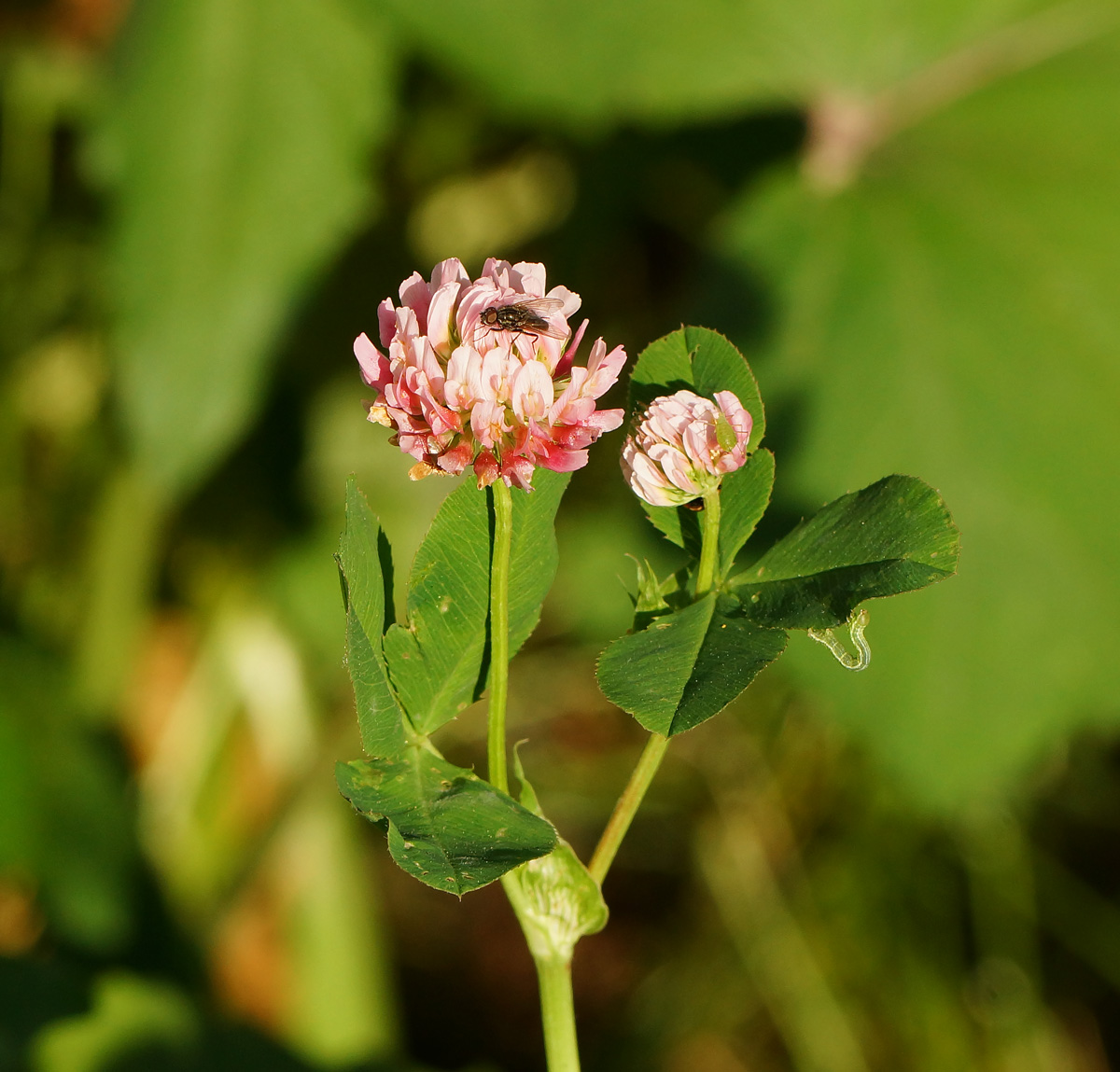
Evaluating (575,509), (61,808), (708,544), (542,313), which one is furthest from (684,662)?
(575,509)

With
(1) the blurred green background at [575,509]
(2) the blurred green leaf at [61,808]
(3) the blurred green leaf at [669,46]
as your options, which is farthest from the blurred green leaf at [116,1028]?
(3) the blurred green leaf at [669,46]

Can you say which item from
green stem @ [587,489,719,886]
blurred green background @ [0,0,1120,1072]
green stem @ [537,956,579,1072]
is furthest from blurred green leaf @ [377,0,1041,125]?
green stem @ [537,956,579,1072]

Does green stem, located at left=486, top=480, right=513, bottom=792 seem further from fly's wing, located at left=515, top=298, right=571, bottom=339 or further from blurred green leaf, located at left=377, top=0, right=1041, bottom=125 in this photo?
blurred green leaf, located at left=377, top=0, right=1041, bottom=125

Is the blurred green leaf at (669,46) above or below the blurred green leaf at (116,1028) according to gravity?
above

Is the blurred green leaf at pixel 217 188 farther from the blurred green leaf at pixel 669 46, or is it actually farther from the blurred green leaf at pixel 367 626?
the blurred green leaf at pixel 367 626

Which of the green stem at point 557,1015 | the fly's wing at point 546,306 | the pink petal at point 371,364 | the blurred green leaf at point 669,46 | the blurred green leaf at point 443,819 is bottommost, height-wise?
the green stem at point 557,1015

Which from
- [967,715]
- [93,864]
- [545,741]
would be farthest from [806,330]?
[93,864]

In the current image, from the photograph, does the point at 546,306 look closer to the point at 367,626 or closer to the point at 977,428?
the point at 367,626
